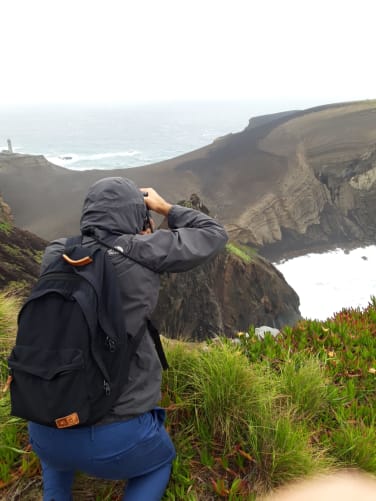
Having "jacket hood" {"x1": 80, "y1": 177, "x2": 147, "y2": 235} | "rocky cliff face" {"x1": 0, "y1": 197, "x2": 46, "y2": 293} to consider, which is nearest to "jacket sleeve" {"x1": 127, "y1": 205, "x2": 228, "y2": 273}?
"jacket hood" {"x1": 80, "y1": 177, "x2": 147, "y2": 235}

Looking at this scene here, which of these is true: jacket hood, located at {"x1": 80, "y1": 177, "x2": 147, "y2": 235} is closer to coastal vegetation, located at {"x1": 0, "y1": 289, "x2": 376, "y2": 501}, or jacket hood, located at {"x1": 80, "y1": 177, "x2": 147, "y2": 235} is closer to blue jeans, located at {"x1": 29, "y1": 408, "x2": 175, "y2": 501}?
blue jeans, located at {"x1": 29, "y1": 408, "x2": 175, "y2": 501}

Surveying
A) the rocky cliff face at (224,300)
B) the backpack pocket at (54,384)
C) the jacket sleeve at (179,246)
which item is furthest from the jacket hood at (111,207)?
the rocky cliff face at (224,300)

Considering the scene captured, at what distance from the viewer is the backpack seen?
1.71 m

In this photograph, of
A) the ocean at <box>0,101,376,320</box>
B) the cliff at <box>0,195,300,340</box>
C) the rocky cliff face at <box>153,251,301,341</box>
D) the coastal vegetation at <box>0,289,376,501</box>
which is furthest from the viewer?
the ocean at <box>0,101,376,320</box>

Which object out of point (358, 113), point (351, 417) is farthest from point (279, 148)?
→ point (351, 417)

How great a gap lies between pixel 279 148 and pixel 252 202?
940cm

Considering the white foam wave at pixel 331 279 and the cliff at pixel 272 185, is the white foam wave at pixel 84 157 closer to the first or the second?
the cliff at pixel 272 185

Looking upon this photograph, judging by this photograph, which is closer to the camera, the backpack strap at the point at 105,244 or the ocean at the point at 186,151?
the backpack strap at the point at 105,244

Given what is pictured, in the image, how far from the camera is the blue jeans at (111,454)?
1827 millimetres

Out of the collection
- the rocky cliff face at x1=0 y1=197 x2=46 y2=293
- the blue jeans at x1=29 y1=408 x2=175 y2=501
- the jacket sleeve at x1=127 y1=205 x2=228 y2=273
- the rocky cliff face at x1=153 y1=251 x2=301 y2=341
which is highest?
the jacket sleeve at x1=127 y1=205 x2=228 y2=273

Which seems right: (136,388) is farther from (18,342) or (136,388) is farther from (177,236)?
(177,236)

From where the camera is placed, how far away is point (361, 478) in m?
2.66

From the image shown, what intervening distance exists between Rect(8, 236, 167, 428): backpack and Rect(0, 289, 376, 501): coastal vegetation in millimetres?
1131

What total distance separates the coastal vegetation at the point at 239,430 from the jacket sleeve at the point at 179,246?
1.24 meters
